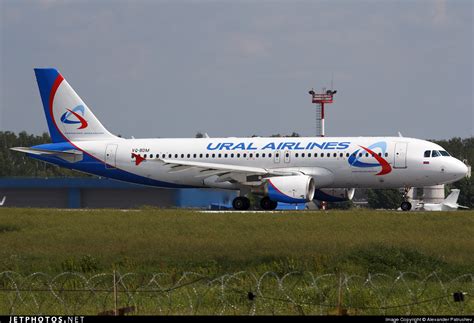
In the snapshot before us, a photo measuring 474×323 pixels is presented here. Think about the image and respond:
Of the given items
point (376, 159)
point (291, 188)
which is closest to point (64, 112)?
point (291, 188)

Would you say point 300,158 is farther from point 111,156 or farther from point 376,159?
point 111,156

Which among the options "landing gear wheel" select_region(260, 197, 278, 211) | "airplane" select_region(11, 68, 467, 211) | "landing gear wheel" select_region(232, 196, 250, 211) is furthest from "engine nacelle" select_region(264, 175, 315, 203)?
"landing gear wheel" select_region(232, 196, 250, 211)

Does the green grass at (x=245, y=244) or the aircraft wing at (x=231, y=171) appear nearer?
the green grass at (x=245, y=244)

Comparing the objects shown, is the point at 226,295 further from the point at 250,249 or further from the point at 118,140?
the point at 118,140

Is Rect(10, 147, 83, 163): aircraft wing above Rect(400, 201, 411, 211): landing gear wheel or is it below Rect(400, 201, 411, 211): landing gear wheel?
above

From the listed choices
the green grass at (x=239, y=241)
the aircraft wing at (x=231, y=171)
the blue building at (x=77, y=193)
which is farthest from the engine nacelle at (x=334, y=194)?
the blue building at (x=77, y=193)

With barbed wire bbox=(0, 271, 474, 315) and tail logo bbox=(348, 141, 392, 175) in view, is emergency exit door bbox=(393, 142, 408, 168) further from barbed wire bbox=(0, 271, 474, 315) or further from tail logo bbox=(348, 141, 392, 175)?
barbed wire bbox=(0, 271, 474, 315)

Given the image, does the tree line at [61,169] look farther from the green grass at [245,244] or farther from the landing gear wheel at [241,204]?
the green grass at [245,244]

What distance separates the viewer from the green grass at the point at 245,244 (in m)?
30.3

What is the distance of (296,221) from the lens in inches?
1554

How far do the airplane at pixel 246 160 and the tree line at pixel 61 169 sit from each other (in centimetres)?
4795

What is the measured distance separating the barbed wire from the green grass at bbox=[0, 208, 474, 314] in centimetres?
21

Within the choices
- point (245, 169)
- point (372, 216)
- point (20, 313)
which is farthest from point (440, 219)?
point (20, 313)

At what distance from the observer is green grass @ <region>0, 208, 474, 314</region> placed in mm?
30312
